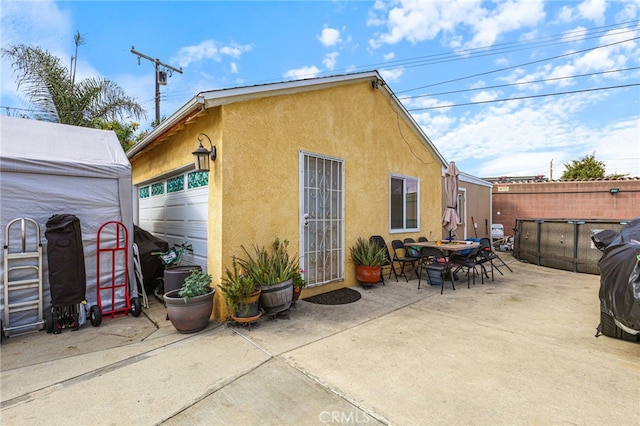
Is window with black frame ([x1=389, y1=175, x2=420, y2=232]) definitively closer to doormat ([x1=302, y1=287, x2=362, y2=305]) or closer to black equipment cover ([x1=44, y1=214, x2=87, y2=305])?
doormat ([x1=302, y1=287, x2=362, y2=305])

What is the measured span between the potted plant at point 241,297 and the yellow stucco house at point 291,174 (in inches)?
14.4

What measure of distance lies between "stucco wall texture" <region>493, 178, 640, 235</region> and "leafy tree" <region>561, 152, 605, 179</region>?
959 centimetres

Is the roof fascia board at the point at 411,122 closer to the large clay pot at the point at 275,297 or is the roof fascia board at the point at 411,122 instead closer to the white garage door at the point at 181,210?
the white garage door at the point at 181,210

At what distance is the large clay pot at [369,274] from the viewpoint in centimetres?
588

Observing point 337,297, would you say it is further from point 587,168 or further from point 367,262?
point 587,168

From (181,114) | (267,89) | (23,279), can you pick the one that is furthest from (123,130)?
(267,89)

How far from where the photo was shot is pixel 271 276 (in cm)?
416

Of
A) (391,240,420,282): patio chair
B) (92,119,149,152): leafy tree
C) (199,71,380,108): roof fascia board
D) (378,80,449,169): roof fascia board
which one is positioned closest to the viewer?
(199,71,380,108): roof fascia board

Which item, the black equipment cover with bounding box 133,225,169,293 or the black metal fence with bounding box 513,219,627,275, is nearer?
the black equipment cover with bounding box 133,225,169,293

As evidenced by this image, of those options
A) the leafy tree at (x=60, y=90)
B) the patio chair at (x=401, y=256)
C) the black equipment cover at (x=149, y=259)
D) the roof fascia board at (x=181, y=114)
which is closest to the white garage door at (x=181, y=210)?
the black equipment cover at (x=149, y=259)

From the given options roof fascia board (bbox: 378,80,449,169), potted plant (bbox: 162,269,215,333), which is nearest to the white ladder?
potted plant (bbox: 162,269,215,333)

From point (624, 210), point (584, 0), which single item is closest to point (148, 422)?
point (584, 0)

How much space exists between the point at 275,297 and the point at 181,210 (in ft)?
9.60

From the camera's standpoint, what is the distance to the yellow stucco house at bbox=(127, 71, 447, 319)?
14.0ft
